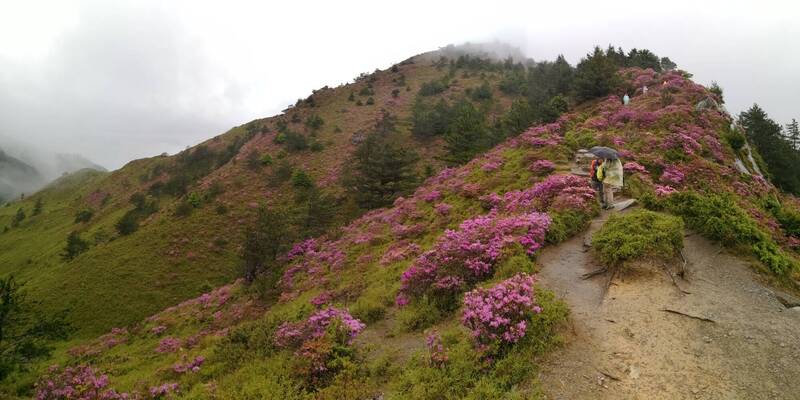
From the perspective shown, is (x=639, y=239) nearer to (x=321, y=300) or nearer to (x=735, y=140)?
(x=321, y=300)

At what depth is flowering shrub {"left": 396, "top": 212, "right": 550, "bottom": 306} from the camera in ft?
37.3

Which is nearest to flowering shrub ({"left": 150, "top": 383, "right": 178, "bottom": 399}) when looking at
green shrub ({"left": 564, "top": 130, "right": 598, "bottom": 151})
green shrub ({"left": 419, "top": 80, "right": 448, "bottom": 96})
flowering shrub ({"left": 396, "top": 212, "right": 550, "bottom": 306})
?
flowering shrub ({"left": 396, "top": 212, "right": 550, "bottom": 306})

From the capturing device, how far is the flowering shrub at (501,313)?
785cm

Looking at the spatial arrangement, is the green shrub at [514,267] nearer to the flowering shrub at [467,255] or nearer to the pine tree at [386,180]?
the flowering shrub at [467,255]

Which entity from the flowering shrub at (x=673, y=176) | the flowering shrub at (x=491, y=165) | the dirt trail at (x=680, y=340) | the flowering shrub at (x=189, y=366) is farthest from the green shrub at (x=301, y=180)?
the dirt trail at (x=680, y=340)

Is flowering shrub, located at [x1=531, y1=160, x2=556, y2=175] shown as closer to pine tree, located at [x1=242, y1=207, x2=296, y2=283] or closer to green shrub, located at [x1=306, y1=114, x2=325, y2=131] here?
pine tree, located at [x1=242, y1=207, x2=296, y2=283]

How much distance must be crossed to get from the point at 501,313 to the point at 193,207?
39527 millimetres

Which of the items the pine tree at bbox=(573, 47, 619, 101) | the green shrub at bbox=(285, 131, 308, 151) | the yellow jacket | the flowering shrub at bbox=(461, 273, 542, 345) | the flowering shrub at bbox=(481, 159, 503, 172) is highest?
the green shrub at bbox=(285, 131, 308, 151)

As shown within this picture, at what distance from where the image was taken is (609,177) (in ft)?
47.4

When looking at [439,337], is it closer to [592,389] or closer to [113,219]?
[592,389]

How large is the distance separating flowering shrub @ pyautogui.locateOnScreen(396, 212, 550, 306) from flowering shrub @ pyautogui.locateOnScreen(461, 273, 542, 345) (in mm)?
2535

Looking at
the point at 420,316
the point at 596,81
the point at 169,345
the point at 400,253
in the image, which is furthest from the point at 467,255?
the point at 596,81

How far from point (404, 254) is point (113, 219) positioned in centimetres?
4874

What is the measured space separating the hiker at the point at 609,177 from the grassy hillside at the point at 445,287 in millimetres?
727
